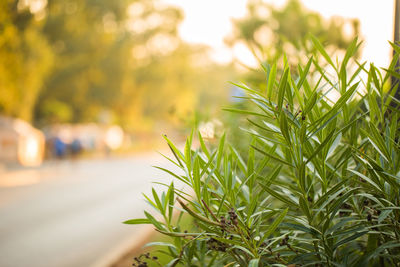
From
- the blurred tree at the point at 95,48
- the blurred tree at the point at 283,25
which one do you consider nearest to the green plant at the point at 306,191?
the blurred tree at the point at 283,25

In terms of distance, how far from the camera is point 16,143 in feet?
81.0

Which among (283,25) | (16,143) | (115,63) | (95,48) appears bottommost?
(283,25)

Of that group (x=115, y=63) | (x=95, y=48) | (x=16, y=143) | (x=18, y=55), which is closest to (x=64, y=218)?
(x=18, y=55)

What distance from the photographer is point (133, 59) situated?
45531 millimetres

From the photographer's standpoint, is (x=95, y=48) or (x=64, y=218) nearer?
(x=64, y=218)

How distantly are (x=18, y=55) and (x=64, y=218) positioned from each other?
10.8 m

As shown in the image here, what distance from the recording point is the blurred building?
79.2 feet

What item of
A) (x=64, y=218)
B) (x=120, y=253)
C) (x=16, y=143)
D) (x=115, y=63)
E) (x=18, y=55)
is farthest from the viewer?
(x=115, y=63)

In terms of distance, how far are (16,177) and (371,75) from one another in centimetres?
1920

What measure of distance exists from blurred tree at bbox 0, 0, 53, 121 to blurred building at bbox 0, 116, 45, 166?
3.24 metres

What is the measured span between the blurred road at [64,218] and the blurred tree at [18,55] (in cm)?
376

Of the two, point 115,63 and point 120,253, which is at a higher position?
point 115,63

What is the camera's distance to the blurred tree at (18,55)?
43.5 feet

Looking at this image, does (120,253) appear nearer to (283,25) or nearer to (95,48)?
(283,25)
